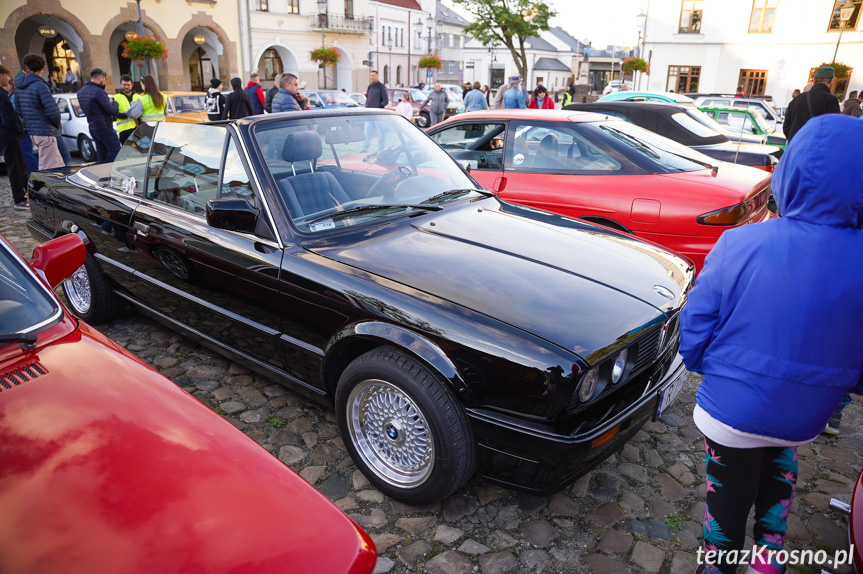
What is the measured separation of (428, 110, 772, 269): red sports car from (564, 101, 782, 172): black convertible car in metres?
2.39

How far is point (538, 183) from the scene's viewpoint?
516 centimetres

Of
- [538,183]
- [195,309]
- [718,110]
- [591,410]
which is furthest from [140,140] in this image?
[718,110]

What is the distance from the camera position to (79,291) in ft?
14.9

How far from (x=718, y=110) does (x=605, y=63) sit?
77068 millimetres

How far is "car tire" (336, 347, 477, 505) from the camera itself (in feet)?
7.61

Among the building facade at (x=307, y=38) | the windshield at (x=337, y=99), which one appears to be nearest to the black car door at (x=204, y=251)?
the windshield at (x=337, y=99)

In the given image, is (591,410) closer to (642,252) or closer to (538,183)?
(642,252)

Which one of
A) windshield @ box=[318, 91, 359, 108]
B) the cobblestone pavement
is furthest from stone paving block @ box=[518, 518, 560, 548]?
windshield @ box=[318, 91, 359, 108]

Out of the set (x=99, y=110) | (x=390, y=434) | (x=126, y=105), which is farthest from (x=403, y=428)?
(x=126, y=105)

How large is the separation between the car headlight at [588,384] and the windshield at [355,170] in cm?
143

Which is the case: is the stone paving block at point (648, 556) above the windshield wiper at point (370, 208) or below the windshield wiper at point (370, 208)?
below

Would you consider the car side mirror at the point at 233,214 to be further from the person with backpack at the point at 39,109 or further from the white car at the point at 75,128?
the white car at the point at 75,128

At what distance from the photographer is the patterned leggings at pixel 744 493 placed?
1859 millimetres

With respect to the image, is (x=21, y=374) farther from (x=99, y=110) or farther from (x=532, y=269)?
(x=99, y=110)
